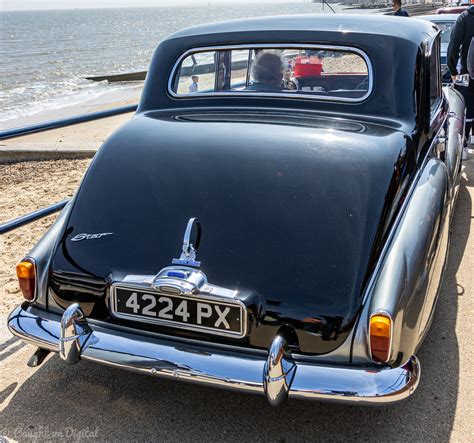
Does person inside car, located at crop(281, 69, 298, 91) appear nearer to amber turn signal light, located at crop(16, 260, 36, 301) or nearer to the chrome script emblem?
the chrome script emblem

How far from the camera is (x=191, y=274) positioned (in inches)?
99.4

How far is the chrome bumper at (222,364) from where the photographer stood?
229 centimetres

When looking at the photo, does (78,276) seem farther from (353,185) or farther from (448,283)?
(448,283)

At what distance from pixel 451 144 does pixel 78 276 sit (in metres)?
3.03

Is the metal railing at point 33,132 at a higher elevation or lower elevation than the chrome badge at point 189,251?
lower

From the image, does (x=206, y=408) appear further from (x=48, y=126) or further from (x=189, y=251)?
(x=48, y=126)

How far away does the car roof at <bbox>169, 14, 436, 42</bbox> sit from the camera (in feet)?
10.9

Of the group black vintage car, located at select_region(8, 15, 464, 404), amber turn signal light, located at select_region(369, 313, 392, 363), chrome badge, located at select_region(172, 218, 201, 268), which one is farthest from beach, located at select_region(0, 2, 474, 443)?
amber turn signal light, located at select_region(369, 313, 392, 363)

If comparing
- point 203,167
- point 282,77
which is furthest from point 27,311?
point 282,77

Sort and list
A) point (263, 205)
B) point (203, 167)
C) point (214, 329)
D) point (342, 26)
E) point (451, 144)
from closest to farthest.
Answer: point (214, 329)
point (263, 205)
point (203, 167)
point (342, 26)
point (451, 144)

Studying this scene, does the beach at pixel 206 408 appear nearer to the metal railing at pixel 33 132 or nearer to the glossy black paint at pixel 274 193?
the glossy black paint at pixel 274 193

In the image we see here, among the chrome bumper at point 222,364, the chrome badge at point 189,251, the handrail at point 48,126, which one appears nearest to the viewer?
the chrome bumper at point 222,364

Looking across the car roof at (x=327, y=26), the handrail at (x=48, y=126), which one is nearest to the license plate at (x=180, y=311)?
the car roof at (x=327, y=26)

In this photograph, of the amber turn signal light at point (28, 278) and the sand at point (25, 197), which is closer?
the amber turn signal light at point (28, 278)
